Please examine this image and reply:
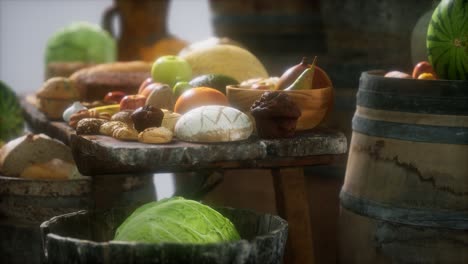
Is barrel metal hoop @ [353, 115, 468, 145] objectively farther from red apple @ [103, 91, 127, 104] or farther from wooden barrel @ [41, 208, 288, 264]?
red apple @ [103, 91, 127, 104]

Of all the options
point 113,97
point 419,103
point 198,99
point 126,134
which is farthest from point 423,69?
point 113,97

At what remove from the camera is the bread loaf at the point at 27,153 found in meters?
3.08

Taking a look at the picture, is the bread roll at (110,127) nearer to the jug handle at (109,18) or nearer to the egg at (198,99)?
the egg at (198,99)

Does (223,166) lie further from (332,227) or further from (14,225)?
(332,227)

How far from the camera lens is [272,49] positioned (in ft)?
15.8

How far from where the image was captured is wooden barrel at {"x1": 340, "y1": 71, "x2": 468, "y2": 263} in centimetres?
252

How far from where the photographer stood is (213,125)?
2.41 m

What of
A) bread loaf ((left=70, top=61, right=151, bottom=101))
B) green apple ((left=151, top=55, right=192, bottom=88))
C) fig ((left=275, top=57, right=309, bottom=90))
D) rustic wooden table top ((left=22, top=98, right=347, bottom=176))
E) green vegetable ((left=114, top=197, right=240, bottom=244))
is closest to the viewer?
green vegetable ((left=114, top=197, right=240, bottom=244))

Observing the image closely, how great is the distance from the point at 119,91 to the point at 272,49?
1.55 m

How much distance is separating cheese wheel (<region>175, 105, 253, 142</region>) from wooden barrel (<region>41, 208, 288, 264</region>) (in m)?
0.31

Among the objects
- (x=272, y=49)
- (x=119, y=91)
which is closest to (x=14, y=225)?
(x=119, y=91)

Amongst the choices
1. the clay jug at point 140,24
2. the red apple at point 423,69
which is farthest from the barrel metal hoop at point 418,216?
the clay jug at point 140,24

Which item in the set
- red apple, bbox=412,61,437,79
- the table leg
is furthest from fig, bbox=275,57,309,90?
red apple, bbox=412,61,437,79

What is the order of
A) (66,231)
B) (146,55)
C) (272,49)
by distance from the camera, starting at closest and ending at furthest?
(66,231)
(272,49)
(146,55)
